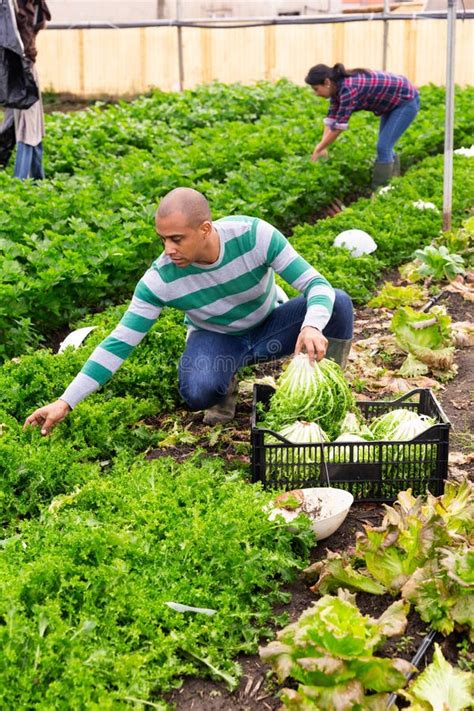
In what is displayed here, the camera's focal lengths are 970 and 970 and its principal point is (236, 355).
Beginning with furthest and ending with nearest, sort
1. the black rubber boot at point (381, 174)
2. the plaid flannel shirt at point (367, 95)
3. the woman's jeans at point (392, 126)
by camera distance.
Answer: the black rubber boot at point (381, 174)
the woman's jeans at point (392, 126)
the plaid flannel shirt at point (367, 95)

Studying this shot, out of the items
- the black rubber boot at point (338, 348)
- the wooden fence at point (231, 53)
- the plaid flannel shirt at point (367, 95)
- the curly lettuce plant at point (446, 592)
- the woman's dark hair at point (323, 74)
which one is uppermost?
the wooden fence at point (231, 53)

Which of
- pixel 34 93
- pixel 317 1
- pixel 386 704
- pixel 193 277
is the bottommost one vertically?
pixel 386 704

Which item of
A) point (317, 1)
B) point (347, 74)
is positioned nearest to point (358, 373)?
point (347, 74)

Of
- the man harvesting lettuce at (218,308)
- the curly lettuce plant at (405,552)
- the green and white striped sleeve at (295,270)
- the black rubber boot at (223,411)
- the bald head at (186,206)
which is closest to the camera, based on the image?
the curly lettuce plant at (405,552)

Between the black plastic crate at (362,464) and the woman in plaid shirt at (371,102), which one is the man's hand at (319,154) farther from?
the black plastic crate at (362,464)

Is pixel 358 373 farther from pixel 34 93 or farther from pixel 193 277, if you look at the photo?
pixel 34 93

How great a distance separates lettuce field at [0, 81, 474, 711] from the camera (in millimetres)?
3225

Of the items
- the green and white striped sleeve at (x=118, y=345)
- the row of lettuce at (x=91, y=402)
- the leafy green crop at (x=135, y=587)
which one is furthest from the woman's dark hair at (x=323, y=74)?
the leafy green crop at (x=135, y=587)

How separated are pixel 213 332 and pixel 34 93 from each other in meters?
5.56

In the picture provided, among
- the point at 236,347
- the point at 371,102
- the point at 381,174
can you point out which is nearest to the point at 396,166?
the point at 381,174

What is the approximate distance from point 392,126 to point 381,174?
55 cm

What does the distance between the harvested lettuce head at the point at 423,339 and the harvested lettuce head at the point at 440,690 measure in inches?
127

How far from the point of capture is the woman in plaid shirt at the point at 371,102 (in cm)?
1036

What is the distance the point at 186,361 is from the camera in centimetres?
541
